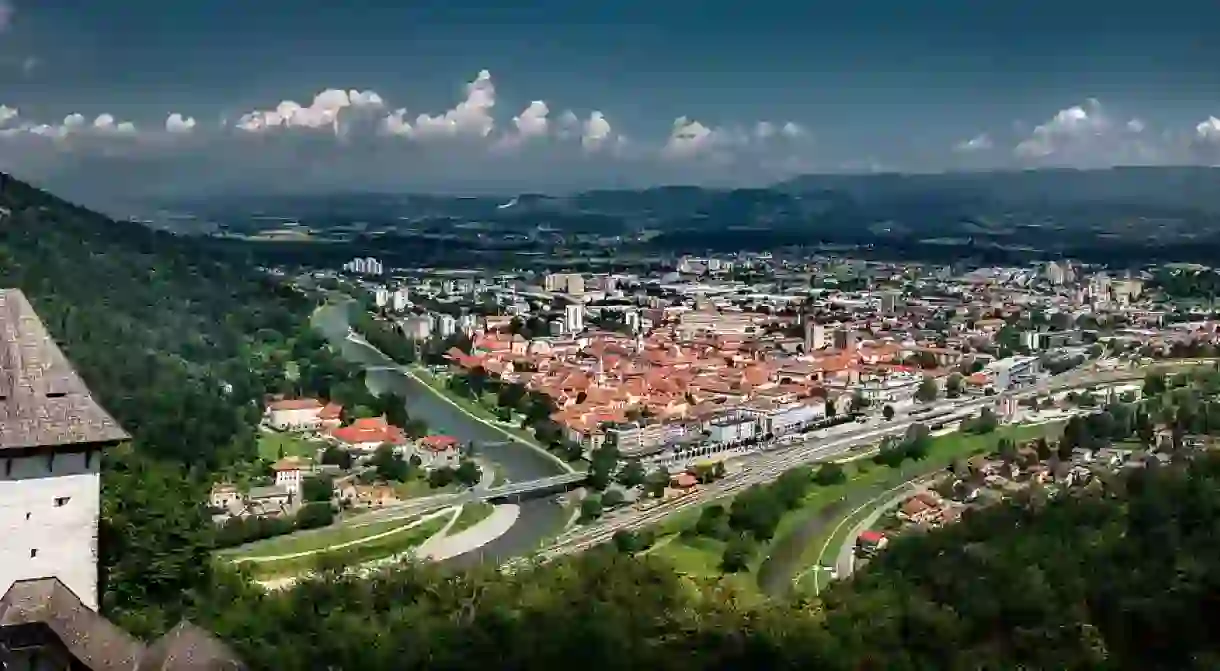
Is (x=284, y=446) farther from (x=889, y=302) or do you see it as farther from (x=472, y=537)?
(x=889, y=302)

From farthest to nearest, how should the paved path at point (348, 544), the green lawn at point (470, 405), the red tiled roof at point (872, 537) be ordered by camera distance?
the green lawn at point (470, 405)
the paved path at point (348, 544)
the red tiled roof at point (872, 537)

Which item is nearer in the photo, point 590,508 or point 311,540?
point 311,540

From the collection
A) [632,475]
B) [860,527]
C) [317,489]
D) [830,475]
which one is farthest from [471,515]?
[860,527]

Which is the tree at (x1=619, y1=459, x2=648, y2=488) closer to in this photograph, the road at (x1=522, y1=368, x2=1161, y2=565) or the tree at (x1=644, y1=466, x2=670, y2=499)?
the tree at (x1=644, y1=466, x2=670, y2=499)

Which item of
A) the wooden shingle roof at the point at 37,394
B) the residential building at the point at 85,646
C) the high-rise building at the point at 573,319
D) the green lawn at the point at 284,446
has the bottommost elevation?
the green lawn at the point at 284,446

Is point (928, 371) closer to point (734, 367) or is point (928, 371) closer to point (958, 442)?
point (734, 367)

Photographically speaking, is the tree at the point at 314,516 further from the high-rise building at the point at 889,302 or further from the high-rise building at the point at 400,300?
the high-rise building at the point at 889,302

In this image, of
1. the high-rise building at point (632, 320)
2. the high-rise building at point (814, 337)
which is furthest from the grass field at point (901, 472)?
the high-rise building at point (632, 320)
